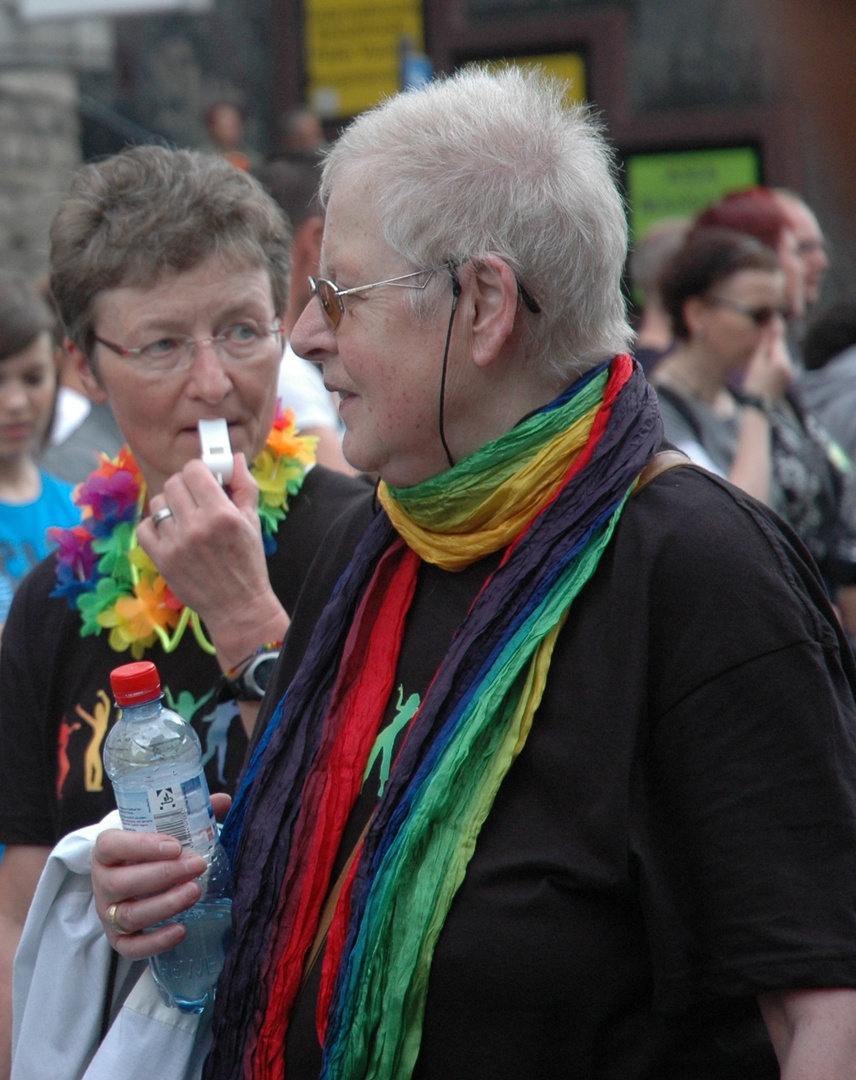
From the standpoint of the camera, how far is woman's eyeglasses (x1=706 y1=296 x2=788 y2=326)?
425 centimetres

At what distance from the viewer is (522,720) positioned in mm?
→ 1418

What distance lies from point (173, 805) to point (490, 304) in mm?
734

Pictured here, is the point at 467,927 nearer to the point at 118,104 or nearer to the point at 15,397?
the point at 15,397

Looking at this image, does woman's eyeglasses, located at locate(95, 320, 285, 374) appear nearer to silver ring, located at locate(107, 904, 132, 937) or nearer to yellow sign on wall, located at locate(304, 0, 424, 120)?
silver ring, located at locate(107, 904, 132, 937)

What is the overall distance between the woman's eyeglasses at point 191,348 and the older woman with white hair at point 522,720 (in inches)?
21.4

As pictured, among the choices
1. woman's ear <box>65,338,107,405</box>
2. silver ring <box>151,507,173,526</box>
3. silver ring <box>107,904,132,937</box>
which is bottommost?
silver ring <box>107,904,132,937</box>

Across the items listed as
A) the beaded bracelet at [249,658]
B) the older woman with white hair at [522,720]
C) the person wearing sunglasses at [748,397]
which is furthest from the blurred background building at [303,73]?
the older woman with white hair at [522,720]

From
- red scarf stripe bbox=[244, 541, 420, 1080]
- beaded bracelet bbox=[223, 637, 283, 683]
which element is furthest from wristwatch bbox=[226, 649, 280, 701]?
red scarf stripe bbox=[244, 541, 420, 1080]

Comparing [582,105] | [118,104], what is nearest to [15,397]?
[582,105]

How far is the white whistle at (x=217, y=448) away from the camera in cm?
213

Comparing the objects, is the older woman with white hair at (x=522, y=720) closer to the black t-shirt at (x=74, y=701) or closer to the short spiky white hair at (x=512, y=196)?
the short spiky white hair at (x=512, y=196)

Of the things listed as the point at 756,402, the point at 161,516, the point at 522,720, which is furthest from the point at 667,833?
the point at 756,402

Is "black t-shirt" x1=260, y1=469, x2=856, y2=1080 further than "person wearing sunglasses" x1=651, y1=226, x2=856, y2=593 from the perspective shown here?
No

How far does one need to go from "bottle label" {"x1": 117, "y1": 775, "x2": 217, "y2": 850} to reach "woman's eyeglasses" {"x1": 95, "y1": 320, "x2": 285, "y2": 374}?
873 millimetres
